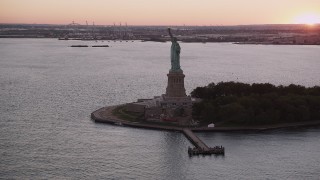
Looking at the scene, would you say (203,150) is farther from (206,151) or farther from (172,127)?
(172,127)

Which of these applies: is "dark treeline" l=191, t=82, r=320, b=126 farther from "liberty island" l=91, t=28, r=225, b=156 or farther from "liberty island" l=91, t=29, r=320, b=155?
"liberty island" l=91, t=28, r=225, b=156

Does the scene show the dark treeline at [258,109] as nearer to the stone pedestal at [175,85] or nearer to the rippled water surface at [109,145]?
the stone pedestal at [175,85]

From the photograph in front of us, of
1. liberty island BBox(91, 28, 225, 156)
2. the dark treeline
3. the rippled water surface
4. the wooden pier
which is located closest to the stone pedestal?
liberty island BBox(91, 28, 225, 156)

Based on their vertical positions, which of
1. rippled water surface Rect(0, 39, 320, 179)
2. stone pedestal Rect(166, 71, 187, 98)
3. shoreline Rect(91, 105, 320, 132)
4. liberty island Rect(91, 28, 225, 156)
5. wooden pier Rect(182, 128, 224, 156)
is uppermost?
stone pedestal Rect(166, 71, 187, 98)

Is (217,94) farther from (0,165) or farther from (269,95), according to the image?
(0,165)

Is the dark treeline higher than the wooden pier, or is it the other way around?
the dark treeline

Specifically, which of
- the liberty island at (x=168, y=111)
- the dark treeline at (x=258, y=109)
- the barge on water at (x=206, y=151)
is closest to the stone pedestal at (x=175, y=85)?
the liberty island at (x=168, y=111)

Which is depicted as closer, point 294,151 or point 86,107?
point 294,151

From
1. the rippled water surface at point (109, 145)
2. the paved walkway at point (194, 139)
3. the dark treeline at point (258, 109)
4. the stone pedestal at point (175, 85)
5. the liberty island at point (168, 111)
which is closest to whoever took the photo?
the rippled water surface at point (109, 145)

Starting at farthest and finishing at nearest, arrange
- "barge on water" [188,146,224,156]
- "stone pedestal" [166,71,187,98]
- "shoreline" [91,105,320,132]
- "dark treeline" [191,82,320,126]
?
"stone pedestal" [166,71,187,98] → "dark treeline" [191,82,320,126] → "shoreline" [91,105,320,132] → "barge on water" [188,146,224,156]

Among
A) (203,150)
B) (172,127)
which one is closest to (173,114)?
(172,127)

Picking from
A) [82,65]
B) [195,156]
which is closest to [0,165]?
[195,156]
